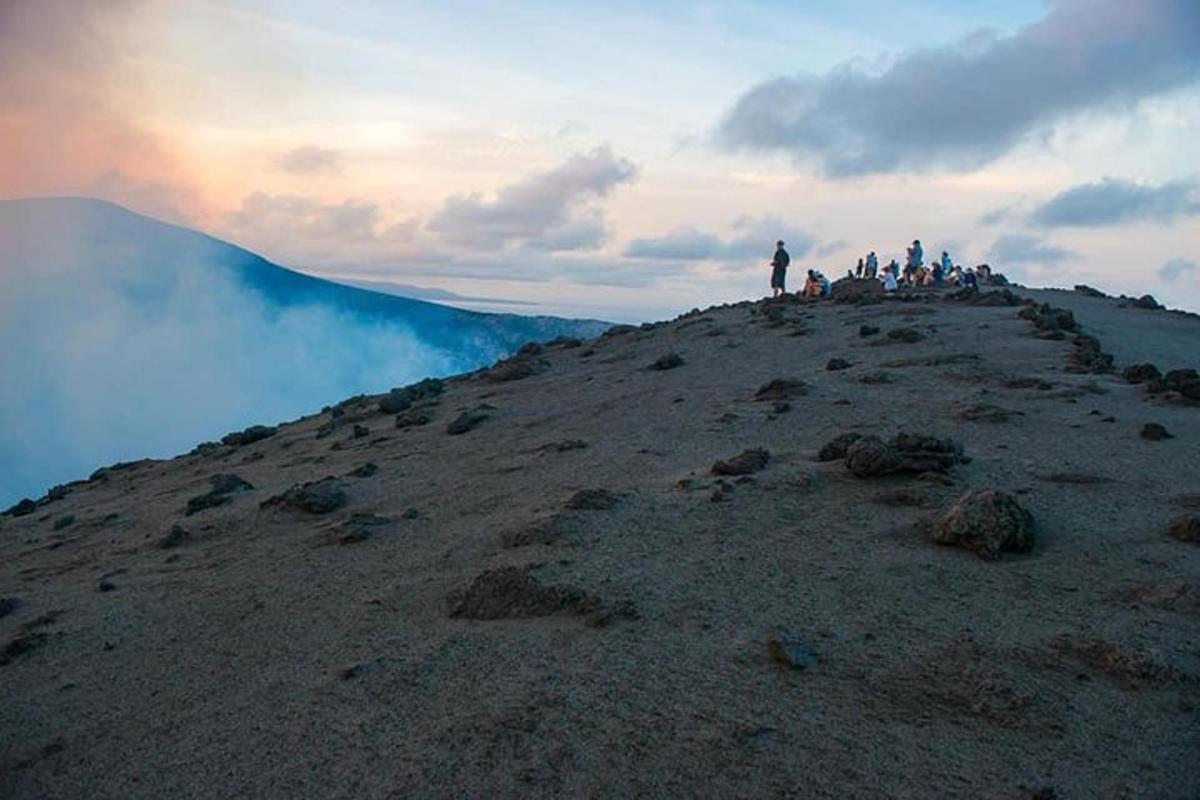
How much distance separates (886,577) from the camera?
557 cm

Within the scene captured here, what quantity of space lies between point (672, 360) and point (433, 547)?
323 inches

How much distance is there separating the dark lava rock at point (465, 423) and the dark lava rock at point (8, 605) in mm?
5313

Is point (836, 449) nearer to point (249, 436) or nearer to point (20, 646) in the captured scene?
point (20, 646)

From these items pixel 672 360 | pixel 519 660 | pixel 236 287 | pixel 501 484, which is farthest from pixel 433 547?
pixel 236 287

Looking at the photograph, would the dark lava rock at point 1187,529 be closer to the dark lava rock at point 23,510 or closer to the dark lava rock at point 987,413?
the dark lava rock at point 987,413

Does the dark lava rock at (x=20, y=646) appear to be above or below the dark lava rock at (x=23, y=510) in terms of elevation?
above

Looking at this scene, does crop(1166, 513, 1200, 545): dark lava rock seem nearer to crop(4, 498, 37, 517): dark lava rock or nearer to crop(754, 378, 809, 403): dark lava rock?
crop(754, 378, 809, 403): dark lava rock

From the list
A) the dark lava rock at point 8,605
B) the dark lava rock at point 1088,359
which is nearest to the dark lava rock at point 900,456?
the dark lava rock at point 1088,359

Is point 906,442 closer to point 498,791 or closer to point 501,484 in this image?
point 501,484

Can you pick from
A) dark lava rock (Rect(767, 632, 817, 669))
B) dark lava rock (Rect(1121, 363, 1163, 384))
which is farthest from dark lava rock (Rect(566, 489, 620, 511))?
dark lava rock (Rect(1121, 363, 1163, 384))

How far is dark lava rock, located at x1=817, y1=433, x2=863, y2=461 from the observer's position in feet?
26.1

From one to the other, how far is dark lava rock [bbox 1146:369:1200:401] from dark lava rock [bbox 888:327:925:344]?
4075mm

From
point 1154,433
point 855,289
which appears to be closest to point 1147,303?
point 855,289

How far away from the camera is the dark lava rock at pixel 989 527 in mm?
5812
